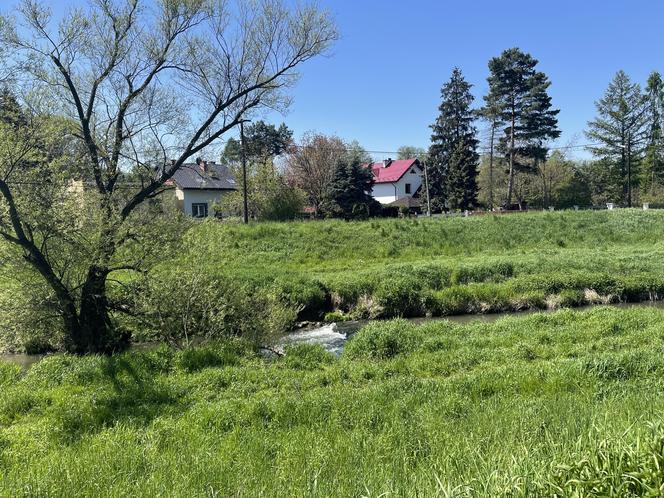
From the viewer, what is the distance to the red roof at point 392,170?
63312mm

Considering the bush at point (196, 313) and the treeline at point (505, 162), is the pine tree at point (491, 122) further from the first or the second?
the bush at point (196, 313)

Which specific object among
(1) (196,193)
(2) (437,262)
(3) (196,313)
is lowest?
(3) (196,313)

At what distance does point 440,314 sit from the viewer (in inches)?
661

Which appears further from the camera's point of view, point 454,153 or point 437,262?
point 454,153

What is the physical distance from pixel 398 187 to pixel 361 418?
5914cm

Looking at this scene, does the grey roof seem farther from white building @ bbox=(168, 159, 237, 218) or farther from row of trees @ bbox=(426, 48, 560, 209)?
row of trees @ bbox=(426, 48, 560, 209)

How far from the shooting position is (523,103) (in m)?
47.8

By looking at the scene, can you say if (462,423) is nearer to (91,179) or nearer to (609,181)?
(91,179)

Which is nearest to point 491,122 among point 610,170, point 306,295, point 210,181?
point 610,170

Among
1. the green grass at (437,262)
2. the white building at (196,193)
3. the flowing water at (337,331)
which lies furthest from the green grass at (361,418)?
the white building at (196,193)

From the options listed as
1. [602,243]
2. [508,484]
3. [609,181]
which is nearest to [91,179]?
[508,484]

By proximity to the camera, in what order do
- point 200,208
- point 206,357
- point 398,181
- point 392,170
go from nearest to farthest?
point 206,357 → point 200,208 → point 398,181 → point 392,170

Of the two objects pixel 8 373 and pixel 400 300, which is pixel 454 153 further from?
pixel 8 373

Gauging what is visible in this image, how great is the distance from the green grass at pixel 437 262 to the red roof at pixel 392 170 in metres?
33.0
